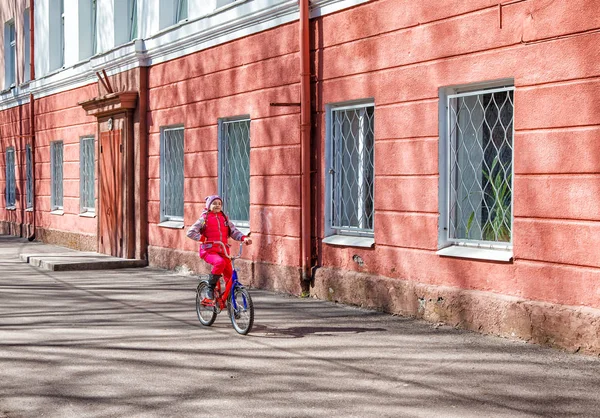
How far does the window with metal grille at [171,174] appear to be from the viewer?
55.5 feet

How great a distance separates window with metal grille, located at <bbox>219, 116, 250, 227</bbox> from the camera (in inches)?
578

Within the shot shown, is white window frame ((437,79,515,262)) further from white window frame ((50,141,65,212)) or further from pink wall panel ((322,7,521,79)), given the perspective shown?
white window frame ((50,141,65,212))

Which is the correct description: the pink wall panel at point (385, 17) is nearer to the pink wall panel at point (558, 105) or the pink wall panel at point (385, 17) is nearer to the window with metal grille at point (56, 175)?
the pink wall panel at point (558, 105)

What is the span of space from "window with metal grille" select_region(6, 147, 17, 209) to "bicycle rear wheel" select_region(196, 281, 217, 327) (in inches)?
751

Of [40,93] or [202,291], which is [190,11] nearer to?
[202,291]

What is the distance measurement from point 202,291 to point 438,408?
4149 mm

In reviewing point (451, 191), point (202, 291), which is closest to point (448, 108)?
point (451, 191)

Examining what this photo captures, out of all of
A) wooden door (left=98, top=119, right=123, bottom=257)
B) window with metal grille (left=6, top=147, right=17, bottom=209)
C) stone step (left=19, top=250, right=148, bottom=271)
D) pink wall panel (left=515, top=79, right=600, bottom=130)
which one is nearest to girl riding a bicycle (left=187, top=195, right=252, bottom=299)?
pink wall panel (left=515, top=79, right=600, bottom=130)

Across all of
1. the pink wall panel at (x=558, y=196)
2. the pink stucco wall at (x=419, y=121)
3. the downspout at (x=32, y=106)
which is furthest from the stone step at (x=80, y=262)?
the pink wall panel at (x=558, y=196)

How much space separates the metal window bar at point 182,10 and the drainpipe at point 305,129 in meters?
4.82

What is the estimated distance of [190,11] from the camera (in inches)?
634

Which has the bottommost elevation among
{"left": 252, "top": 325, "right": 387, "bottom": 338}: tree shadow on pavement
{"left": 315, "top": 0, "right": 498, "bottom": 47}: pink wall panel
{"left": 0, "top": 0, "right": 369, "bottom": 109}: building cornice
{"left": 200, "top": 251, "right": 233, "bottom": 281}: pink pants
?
{"left": 252, "top": 325, "right": 387, "bottom": 338}: tree shadow on pavement

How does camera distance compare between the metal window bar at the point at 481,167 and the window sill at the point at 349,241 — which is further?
the window sill at the point at 349,241

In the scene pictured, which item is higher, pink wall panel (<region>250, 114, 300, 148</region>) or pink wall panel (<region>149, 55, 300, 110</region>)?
pink wall panel (<region>149, 55, 300, 110</region>)
